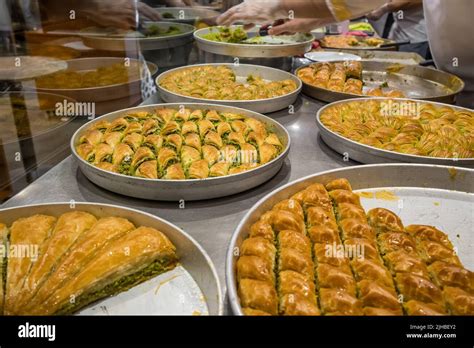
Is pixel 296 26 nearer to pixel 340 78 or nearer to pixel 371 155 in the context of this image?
pixel 340 78

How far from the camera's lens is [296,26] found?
3.80 m

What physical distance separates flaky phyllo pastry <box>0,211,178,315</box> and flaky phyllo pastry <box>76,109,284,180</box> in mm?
378

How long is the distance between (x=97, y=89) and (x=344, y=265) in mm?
2177

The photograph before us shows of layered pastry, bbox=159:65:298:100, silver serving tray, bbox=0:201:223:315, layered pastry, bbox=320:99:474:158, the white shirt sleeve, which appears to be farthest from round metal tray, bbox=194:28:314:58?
silver serving tray, bbox=0:201:223:315

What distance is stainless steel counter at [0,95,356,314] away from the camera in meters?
1.75

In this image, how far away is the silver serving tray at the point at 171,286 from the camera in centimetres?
143

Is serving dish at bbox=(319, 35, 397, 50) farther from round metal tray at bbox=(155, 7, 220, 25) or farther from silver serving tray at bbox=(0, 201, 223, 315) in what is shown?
silver serving tray at bbox=(0, 201, 223, 315)

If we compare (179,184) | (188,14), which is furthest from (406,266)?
(188,14)

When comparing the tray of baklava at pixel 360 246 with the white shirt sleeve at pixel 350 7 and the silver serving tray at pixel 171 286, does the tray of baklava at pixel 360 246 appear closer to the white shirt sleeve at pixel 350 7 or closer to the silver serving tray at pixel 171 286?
the silver serving tray at pixel 171 286

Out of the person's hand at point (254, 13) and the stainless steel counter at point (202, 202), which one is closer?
the stainless steel counter at point (202, 202)

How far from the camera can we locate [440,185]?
6.84ft

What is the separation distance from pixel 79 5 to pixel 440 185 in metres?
2.92

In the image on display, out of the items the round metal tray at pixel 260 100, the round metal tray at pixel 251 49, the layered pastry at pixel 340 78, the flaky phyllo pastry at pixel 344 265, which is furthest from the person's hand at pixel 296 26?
the flaky phyllo pastry at pixel 344 265

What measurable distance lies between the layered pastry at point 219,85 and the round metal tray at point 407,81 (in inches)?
11.1
